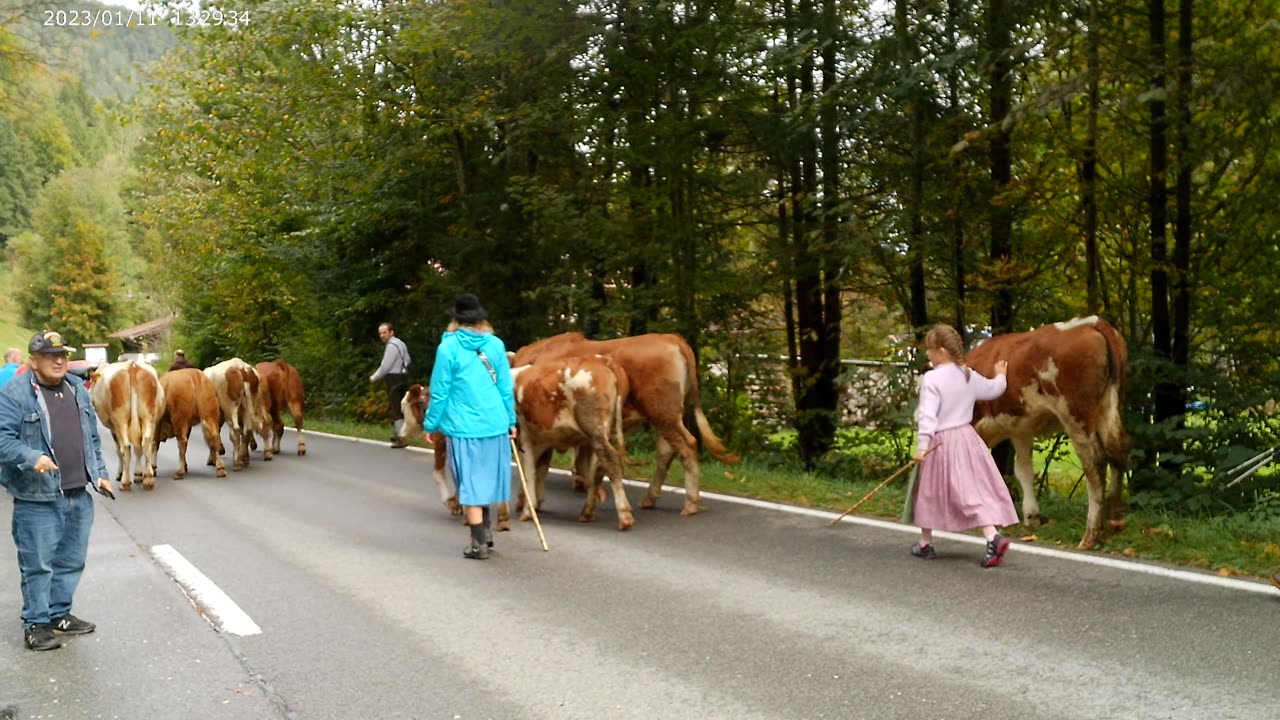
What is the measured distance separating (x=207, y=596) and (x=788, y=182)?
11339 mm

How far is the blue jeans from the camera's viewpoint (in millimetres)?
6633

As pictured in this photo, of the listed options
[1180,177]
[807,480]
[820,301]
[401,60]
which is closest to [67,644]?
[807,480]

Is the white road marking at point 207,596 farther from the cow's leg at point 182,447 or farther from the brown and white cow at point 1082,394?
the cow's leg at point 182,447

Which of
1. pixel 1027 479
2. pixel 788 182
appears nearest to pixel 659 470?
pixel 1027 479

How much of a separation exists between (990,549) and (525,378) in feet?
15.3

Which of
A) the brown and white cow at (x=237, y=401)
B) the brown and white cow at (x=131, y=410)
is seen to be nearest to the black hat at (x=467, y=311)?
the brown and white cow at (x=131, y=410)

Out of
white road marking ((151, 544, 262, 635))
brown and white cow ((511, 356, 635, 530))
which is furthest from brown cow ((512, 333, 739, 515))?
white road marking ((151, 544, 262, 635))

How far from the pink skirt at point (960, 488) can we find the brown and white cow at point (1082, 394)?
0.88 metres

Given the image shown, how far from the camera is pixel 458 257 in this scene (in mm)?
22062

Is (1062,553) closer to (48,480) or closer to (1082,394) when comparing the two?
(1082,394)

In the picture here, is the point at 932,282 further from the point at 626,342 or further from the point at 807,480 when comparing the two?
the point at 626,342

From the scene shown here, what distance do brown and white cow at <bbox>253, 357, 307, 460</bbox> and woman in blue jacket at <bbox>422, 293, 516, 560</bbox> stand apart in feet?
30.7

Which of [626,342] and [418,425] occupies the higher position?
[626,342]

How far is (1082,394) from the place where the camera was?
28.1 feet
